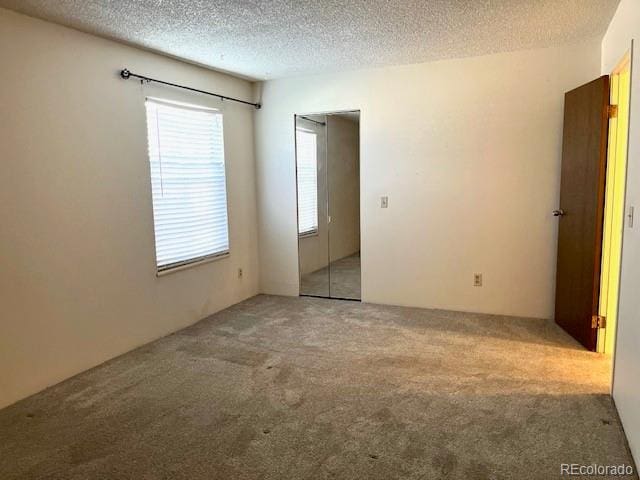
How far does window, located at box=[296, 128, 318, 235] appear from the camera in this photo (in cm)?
484

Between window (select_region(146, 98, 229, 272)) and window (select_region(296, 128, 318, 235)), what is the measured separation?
833 millimetres

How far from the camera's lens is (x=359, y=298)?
4.76 m

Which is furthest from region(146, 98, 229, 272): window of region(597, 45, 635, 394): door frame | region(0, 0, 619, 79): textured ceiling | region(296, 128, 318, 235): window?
region(597, 45, 635, 394): door frame

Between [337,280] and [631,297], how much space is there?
9.93ft

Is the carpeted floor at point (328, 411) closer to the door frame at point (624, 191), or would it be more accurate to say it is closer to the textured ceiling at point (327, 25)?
the door frame at point (624, 191)

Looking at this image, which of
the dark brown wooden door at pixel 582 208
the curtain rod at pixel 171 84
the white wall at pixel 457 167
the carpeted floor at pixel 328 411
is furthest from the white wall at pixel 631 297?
the curtain rod at pixel 171 84

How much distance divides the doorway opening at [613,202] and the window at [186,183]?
10.7 ft

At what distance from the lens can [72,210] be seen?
303cm

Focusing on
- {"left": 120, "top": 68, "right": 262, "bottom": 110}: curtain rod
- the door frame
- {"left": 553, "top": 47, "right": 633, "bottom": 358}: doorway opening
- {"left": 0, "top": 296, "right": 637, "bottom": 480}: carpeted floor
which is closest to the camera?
{"left": 0, "top": 296, "right": 637, "bottom": 480}: carpeted floor

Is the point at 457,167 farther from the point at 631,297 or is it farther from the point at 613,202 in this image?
the point at 631,297

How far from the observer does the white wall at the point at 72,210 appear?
2682mm

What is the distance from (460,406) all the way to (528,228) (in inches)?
81.3

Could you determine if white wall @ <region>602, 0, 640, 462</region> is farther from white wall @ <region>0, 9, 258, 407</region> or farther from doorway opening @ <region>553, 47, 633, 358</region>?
white wall @ <region>0, 9, 258, 407</region>

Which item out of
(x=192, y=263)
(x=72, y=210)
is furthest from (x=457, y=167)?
(x=72, y=210)
